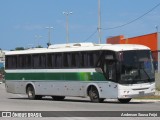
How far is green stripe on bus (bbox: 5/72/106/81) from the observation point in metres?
30.3

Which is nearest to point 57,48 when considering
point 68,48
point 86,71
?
point 68,48

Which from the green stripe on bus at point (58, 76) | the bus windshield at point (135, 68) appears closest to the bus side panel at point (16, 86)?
the green stripe on bus at point (58, 76)

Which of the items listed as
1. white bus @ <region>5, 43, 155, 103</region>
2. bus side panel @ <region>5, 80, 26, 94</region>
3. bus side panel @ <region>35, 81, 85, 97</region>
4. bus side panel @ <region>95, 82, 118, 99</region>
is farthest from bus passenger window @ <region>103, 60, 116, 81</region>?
bus side panel @ <region>5, 80, 26, 94</region>

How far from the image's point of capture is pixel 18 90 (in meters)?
37.2

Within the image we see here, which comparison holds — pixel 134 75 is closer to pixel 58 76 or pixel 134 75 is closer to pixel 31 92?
pixel 58 76

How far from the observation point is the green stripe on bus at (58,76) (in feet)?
99.3

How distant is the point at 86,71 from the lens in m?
30.8

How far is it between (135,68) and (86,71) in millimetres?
3254

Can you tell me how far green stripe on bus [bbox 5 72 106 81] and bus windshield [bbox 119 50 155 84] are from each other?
1.53 meters

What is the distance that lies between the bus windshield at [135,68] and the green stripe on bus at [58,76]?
1529 mm

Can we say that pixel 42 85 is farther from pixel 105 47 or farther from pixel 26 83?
pixel 105 47

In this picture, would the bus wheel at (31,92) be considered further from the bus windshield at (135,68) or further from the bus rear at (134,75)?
the bus windshield at (135,68)

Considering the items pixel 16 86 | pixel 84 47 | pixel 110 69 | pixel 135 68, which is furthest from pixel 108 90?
pixel 16 86

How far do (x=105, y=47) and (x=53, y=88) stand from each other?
5826 mm
